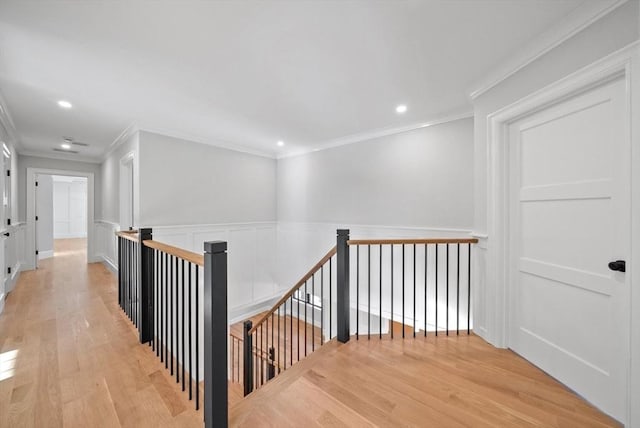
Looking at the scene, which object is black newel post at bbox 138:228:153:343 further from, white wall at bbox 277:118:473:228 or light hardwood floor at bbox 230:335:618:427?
white wall at bbox 277:118:473:228

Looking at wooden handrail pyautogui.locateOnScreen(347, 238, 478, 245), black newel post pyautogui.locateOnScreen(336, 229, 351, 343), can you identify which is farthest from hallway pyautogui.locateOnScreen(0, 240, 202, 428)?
wooden handrail pyautogui.locateOnScreen(347, 238, 478, 245)

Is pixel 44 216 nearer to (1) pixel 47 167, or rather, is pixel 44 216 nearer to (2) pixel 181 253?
(1) pixel 47 167

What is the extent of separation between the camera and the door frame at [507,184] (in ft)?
4.43

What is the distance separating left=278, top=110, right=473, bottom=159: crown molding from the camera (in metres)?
3.22

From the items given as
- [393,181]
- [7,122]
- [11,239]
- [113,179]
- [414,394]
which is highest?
[7,122]

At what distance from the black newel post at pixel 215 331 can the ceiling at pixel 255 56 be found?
156 cm

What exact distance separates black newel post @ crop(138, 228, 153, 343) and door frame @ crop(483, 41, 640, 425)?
3.16m

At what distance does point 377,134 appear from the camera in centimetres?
399

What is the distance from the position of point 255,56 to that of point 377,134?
7.99 ft

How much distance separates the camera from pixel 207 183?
14.7 feet

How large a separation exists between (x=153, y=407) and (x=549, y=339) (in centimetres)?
285

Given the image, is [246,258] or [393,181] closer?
[393,181]

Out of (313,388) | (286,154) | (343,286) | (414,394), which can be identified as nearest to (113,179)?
(286,154)

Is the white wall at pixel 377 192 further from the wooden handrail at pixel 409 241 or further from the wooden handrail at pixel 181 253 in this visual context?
the wooden handrail at pixel 181 253
